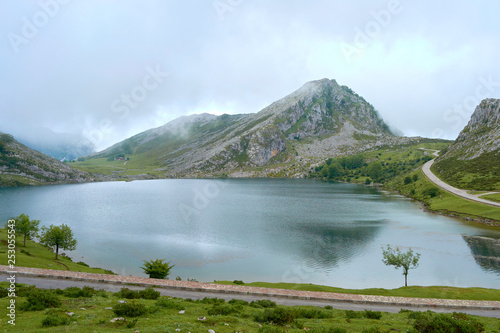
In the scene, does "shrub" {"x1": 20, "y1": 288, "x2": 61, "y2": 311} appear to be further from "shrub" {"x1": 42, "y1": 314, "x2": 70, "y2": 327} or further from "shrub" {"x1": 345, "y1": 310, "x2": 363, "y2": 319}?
"shrub" {"x1": 345, "y1": 310, "x2": 363, "y2": 319}

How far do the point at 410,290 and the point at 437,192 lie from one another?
12935cm

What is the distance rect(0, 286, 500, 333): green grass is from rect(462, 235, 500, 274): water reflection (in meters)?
51.0

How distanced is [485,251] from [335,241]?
37.3m

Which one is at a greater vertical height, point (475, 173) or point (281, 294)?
point (475, 173)

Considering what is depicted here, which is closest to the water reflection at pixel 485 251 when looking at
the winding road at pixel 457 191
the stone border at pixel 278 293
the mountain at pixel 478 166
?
the stone border at pixel 278 293

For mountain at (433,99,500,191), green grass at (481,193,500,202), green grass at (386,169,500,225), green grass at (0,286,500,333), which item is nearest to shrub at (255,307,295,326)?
green grass at (0,286,500,333)

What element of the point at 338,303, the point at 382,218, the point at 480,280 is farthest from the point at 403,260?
the point at 382,218

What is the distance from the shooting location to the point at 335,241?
79.1m

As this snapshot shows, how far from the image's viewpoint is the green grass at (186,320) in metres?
17.3

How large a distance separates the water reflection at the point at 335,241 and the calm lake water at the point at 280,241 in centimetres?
28

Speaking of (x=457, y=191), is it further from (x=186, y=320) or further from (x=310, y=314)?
(x=186, y=320)

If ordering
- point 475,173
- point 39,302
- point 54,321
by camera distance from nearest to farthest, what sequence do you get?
1. point 54,321
2. point 39,302
3. point 475,173

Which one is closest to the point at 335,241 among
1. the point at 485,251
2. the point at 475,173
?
the point at 485,251

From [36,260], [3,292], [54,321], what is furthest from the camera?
[36,260]
